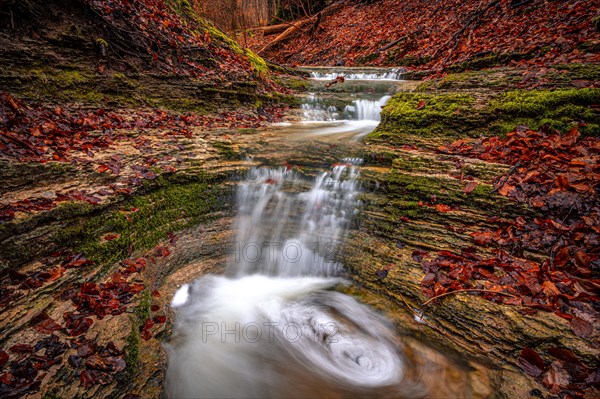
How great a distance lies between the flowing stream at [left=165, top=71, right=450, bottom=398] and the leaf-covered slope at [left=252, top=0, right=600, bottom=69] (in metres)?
6.20

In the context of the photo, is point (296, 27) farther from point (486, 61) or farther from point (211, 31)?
point (486, 61)

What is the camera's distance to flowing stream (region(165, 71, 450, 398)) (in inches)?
116

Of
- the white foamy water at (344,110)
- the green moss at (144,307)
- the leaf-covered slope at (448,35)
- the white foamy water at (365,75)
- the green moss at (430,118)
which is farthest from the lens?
the white foamy water at (365,75)

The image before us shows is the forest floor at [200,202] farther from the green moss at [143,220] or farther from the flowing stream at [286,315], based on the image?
the flowing stream at [286,315]

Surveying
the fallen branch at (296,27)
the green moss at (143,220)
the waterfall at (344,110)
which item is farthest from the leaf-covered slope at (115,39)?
the fallen branch at (296,27)

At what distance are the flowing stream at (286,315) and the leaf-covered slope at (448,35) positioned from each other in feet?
20.3

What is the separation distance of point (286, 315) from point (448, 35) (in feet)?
37.4

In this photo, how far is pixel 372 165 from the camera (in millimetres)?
4664

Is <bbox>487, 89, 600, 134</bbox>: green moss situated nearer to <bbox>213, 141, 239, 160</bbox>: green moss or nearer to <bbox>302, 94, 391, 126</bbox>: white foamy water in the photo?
<bbox>302, 94, 391, 126</bbox>: white foamy water

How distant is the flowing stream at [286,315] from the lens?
295 cm

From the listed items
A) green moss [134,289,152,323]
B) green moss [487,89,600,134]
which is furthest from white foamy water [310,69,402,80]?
green moss [134,289,152,323]

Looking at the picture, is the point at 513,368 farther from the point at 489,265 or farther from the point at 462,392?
the point at 489,265

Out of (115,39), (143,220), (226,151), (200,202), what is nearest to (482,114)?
(226,151)

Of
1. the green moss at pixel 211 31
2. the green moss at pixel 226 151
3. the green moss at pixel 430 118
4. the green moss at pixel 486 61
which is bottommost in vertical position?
the green moss at pixel 226 151
